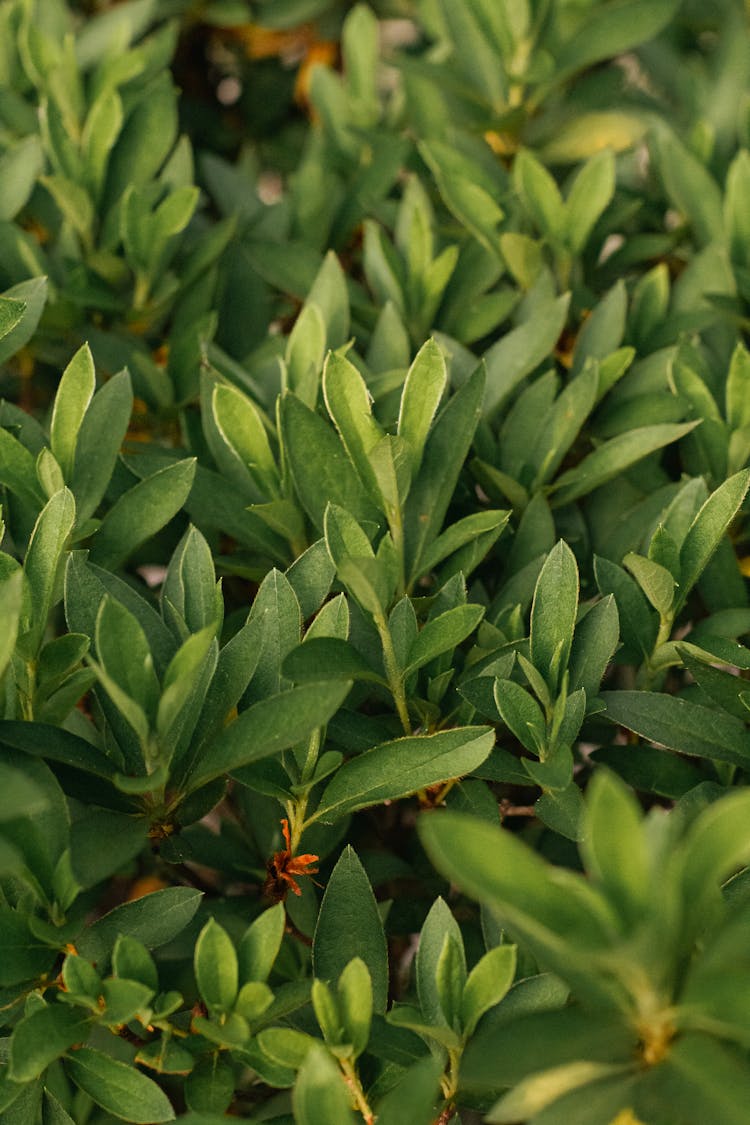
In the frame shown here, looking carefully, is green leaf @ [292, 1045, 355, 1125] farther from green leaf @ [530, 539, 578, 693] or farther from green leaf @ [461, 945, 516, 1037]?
green leaf @ [530, 539, 578, 693]

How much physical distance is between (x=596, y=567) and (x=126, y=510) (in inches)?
12.8

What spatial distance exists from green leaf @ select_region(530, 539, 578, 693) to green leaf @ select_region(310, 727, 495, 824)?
81mm

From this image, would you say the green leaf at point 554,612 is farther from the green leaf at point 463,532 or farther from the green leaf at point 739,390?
the green leaf at point 739,390

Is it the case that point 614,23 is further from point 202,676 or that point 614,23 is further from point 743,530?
point 202,676

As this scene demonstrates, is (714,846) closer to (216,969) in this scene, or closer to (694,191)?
(216,969)

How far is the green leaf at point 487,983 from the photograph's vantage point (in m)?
0.68

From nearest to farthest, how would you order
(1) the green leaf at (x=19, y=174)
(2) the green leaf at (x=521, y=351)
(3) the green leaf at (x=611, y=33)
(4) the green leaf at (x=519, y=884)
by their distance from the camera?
(4) the green leaf at (x=519, y=884) < (2) the green leaf at (x=521, y=351) < (1) the green leaf at (x=19, y=174) < (3) the green leaf at (x=611, y=33)

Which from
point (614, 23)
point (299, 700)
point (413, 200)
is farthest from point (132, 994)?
point (614, 23)

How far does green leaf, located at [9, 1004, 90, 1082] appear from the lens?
641 mm

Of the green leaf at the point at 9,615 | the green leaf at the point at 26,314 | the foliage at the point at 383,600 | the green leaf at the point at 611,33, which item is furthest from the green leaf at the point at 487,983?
the green leaf at the point at 611,33

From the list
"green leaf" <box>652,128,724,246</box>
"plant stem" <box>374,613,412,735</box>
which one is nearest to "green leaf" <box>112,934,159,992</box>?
"plant stem" <box>374,613,412,735</box>

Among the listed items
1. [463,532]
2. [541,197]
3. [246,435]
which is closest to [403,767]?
[463,532]

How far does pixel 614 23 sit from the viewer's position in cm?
125

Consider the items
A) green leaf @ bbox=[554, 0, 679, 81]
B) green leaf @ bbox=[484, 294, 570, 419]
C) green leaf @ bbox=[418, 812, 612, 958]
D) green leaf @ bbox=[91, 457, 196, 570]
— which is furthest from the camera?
green leaf @ bbox=[554, 0, 679, 81]
